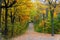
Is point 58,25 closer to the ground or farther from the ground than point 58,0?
closer to the ground

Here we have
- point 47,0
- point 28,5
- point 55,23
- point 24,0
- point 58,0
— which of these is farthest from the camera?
point 55,23

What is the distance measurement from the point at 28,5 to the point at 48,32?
26.1ft

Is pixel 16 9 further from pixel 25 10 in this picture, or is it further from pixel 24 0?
pixel 24 0

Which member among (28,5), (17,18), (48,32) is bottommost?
(48,32)

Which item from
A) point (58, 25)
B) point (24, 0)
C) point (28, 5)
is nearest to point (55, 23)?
point (58, 25)

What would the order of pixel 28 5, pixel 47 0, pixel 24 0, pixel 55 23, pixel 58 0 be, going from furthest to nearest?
pixel 55 23 → pixel 58 0 → pixel 47 0 → pixel 28 5 → pixel 24 0

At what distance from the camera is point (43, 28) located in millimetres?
33344

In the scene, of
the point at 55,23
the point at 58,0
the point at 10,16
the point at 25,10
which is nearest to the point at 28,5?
the point at 25,10

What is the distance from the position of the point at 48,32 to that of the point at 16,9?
25.1 feet

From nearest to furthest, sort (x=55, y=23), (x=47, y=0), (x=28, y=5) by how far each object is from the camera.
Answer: (x=28, y=5)
(x=47, y=0)
(x=55, y=23)

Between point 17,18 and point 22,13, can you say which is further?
point 17,18

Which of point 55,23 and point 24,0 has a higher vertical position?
point 24,0

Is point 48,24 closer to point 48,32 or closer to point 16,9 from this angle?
point 48,32

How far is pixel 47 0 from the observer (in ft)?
88.5
